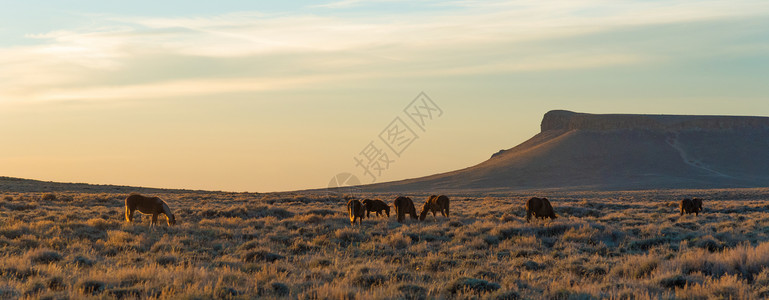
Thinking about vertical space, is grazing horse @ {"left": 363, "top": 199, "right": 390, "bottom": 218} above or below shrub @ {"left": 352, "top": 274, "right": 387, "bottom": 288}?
above

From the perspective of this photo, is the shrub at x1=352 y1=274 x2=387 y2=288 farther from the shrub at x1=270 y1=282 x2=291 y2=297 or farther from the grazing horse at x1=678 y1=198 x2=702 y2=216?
the grazing horse at x1=678 y1=198 x2=702 y2=216

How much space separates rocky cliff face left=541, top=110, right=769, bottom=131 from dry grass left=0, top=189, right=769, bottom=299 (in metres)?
144

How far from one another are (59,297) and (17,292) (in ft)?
2.82

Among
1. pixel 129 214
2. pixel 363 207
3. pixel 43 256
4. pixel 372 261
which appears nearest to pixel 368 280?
pixel 372 261

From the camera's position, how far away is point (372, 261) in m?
14.2

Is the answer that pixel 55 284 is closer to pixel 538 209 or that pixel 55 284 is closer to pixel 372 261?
pixel 372 261

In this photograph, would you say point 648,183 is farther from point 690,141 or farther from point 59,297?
point 59,297

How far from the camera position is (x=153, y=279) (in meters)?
10.5

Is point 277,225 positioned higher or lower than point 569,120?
lower

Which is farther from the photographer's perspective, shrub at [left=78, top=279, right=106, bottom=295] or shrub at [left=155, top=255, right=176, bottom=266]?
shrub at [left=155, top=255, right=176, bottom=266]

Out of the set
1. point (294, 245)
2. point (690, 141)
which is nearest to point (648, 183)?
point (690, 141)

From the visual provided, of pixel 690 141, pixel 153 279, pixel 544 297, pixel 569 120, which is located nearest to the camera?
pixel 544 297

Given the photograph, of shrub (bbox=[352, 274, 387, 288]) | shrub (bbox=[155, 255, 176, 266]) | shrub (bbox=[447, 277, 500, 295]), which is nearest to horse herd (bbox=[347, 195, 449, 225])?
shrub (bbox=[155, 255, 176, 266])

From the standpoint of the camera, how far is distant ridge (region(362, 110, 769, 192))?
127125 mm
